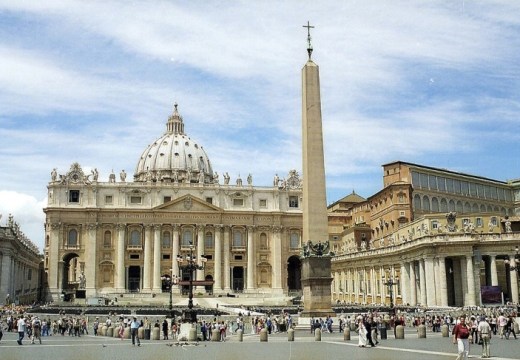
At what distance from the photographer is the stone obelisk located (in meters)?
27.8

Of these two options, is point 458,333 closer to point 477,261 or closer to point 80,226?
point 477,261

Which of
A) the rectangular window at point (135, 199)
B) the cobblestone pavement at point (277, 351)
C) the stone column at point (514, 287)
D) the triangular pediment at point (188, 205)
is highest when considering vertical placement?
the rectangular window at point (135, 199)

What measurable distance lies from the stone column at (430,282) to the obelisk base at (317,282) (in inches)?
980

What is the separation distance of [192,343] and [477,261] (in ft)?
106

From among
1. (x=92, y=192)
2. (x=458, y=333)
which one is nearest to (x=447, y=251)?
(x=458, y=333)

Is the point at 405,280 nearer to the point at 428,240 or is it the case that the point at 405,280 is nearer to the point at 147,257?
the point at 428,240

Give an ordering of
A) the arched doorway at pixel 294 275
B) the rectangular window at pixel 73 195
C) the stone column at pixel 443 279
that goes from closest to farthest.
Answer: the stone column at pixel 443 279, the rectangular window at pixel 73 195, the arched doorway at pixel 294 275

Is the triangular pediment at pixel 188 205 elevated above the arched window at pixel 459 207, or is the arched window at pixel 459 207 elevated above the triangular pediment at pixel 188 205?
the triangular pediment at pixel 188 205

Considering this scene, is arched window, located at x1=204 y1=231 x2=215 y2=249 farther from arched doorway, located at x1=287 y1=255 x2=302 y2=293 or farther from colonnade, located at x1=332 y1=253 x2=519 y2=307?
colonnade, located at x1=332 y1=253 x2=519 y2=307

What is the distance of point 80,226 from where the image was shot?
87.1 metres

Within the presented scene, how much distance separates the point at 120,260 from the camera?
285 ft

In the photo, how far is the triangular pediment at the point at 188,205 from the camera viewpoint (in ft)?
290

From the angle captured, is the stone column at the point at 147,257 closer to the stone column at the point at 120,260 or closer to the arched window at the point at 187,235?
the stone column at the point at 120,260

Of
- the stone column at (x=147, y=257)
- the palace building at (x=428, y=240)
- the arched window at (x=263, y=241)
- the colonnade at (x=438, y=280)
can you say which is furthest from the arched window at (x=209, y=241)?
the colonnade at (x=438, y=280)
